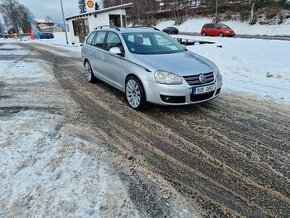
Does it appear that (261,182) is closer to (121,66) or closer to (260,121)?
(260,121)

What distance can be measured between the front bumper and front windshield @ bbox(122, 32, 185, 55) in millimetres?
1118

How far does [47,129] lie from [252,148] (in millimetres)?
3400

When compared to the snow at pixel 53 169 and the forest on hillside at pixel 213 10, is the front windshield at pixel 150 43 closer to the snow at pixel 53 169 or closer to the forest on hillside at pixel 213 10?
the snow at pixel 53 169

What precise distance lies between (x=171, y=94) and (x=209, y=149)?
139 centimetres

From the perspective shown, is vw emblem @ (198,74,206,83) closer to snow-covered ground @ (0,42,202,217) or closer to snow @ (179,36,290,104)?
snow-covered ground @ (0,42,202,217)

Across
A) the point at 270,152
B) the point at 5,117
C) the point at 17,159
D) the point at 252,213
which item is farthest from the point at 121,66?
the point at 252,213

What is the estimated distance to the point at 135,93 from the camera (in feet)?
18.3

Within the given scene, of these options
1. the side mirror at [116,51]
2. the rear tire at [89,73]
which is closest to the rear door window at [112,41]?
the side mirror at [116,51]

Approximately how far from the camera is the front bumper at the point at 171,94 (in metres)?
4.93

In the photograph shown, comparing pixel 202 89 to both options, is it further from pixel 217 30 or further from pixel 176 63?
pixel 217 30

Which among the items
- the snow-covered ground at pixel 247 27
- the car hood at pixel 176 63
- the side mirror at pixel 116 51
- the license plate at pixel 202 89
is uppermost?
the side mirror at pixel 116 51

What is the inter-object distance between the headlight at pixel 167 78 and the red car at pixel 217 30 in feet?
95.5

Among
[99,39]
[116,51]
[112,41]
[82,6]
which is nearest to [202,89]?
[116,51]

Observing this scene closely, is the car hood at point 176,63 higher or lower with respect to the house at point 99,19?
lower
